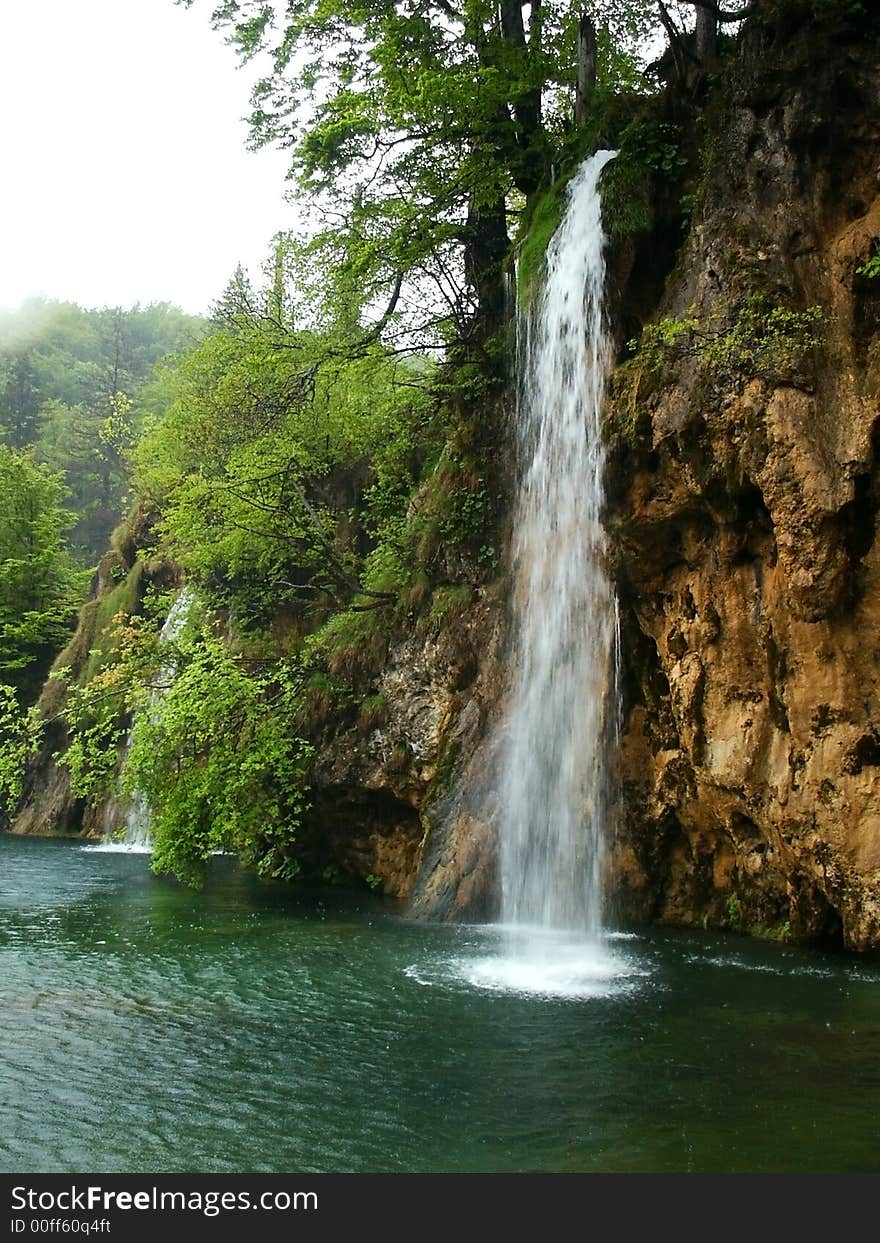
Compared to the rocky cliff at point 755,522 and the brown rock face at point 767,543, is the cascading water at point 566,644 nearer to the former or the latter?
the rocky cliff at point 755,522

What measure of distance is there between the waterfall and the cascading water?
0.01 m

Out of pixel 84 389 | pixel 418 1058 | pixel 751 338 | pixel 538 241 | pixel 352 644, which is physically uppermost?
pixel 84 389

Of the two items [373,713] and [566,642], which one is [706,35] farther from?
[373,713]

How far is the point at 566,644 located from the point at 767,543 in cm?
288

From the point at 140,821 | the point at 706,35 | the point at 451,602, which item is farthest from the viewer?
the point at 140,821

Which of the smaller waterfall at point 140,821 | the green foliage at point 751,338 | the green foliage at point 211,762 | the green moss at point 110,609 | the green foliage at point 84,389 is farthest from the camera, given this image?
the green foliage at point 84,389

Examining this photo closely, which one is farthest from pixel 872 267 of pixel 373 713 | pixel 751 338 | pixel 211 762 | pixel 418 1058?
pixel 211 762

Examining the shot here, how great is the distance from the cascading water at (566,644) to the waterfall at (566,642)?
14mm

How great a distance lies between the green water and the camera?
16.7ft

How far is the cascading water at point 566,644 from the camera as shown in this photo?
11.9 meters

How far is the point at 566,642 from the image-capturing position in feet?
40.5

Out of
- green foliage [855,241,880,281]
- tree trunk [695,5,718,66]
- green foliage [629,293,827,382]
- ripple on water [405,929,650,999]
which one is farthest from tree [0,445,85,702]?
green foliage [855,241,880,281]

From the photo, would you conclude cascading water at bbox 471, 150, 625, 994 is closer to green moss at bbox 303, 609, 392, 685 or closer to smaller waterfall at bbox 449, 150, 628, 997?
smaller waterfall at bbox 449, 150, 628, 997

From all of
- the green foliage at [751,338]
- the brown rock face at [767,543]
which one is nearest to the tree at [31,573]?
the brown rock face at [767,543]
